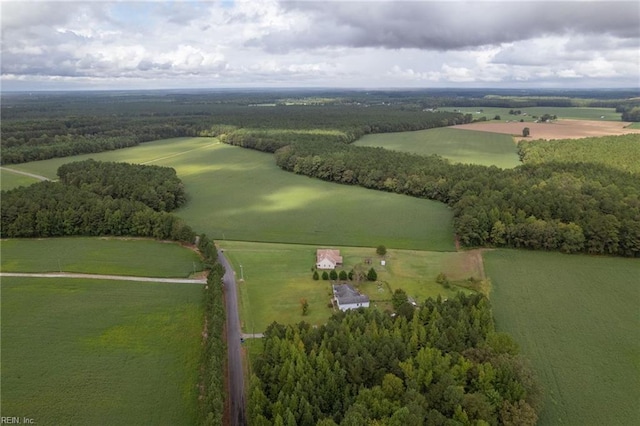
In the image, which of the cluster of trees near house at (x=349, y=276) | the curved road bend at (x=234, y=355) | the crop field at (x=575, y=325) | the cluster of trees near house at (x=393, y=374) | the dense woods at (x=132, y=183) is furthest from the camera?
the dense woods at (x=132, y=183)

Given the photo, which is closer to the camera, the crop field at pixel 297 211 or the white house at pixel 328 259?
the white house at pixel 328 259

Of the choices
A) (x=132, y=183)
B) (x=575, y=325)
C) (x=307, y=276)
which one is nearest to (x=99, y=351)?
(x=307, y=276)

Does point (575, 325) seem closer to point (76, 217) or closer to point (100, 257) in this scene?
point (100, 257)

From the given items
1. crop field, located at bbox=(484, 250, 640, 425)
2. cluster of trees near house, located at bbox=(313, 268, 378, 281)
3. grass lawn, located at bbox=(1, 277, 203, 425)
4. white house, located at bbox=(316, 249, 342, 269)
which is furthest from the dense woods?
crop field, located at bbox=(484, 250, 640, 425)

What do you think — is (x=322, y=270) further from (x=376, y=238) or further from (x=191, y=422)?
(x=191, y=422)

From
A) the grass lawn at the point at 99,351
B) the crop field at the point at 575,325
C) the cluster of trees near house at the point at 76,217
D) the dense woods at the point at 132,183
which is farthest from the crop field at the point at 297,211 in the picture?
the grass lawn at the point at 99,351

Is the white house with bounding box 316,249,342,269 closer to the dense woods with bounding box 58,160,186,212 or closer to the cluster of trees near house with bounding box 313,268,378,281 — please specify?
the cluster of trees near house with bounding box 313,268,378,281

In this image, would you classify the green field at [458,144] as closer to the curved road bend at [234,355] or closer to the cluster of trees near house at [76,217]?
the cluster of trees near house at [76,217]
